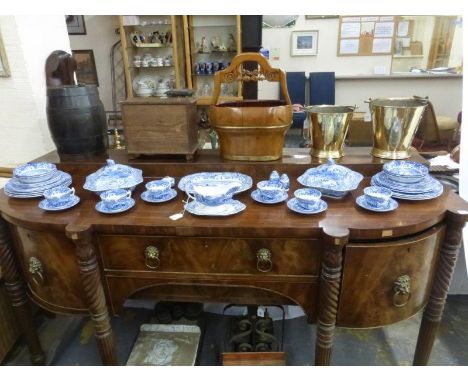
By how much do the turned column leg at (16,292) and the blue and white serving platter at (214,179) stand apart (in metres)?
0.55

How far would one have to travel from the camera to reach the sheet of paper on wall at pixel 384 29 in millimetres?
4422

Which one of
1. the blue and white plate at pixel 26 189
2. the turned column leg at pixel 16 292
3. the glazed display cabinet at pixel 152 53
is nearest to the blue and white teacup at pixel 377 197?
the blue and white plate at pixel 26 189

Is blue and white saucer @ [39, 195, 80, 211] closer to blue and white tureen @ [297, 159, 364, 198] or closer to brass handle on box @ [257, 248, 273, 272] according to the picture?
brass handle on box @ [257, 248, 273, 272]

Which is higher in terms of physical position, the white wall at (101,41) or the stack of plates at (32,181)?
the white wall at (101,41)

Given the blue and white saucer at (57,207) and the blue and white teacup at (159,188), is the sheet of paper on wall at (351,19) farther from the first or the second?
the blue and white saucer at (57,207)

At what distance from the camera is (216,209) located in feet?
3.07

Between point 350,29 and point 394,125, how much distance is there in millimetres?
4034

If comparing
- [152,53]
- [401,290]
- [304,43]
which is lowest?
[401,290]

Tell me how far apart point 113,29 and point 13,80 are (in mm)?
2778

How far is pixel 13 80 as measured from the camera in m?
1.38

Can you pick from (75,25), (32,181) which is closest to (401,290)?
(32,181)

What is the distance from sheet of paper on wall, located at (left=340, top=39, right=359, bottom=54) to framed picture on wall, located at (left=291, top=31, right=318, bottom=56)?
0.35 metres

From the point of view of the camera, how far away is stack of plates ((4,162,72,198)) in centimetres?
105

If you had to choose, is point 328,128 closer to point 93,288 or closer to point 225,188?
point 225,188
